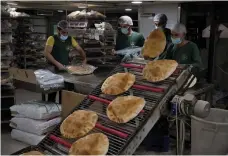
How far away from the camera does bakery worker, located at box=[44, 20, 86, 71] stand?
3.99 metres

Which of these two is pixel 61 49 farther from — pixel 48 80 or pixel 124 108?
pixel 124 108

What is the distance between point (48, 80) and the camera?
3.24m

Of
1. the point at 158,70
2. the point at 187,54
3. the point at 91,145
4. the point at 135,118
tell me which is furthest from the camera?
the point at 187,54

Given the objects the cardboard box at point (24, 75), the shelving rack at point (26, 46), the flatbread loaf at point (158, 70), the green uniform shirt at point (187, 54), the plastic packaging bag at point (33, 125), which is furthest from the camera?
the shelving rack at point (26, 46)

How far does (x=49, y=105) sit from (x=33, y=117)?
0.26m

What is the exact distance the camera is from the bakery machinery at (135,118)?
2066 millimetres

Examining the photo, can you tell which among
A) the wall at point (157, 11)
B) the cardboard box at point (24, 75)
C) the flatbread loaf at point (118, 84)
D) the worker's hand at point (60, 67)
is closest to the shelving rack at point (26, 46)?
the wall at point (157, 11)

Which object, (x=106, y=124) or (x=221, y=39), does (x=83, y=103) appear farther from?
(x=221, y=39)

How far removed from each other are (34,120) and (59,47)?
1263 millimetres

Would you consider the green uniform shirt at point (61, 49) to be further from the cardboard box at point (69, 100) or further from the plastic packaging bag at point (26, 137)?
the plastic packaging bag at point (26, 137)

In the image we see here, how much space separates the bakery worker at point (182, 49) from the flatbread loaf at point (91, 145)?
60.9 inches

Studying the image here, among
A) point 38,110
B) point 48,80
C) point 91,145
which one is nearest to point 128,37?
point 48,80

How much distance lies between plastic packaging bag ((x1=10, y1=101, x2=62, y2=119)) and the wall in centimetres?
299

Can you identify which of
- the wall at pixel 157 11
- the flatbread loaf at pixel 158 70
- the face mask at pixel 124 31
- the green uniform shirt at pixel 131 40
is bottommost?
the flatbread loaf at pixel 158 70
